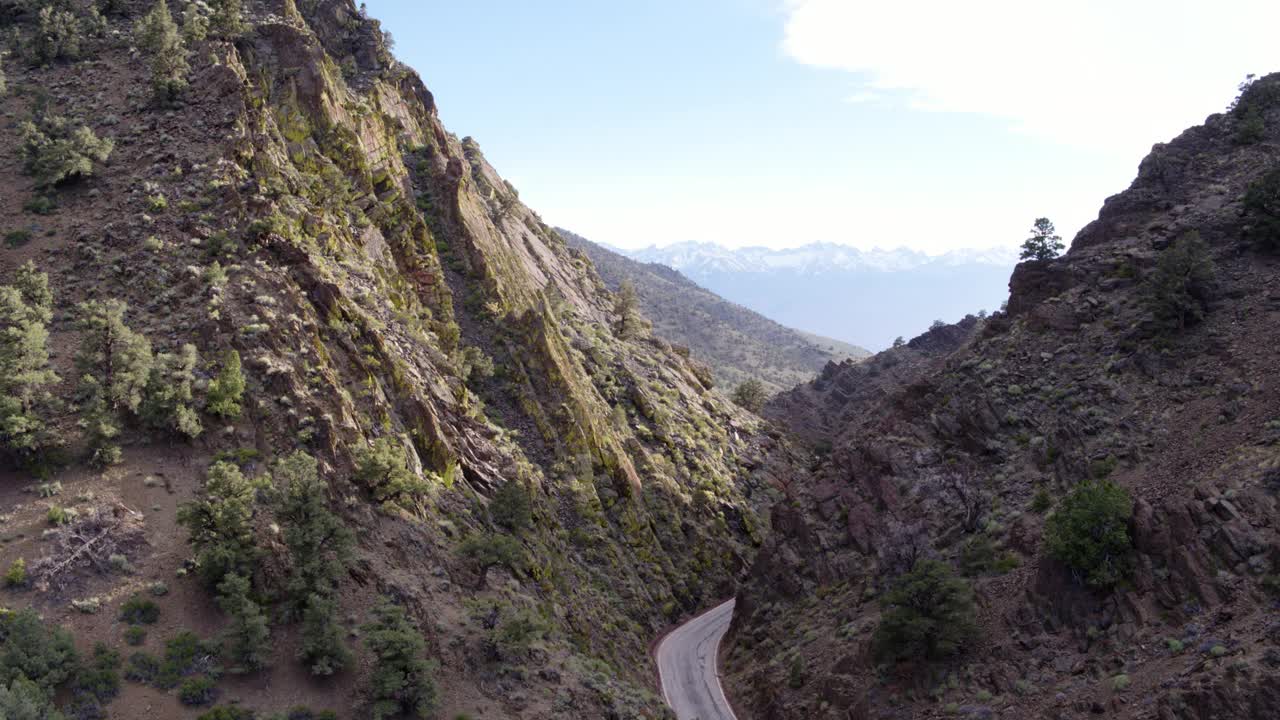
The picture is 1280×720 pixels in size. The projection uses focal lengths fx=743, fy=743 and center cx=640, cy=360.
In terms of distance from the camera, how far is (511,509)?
3809cm

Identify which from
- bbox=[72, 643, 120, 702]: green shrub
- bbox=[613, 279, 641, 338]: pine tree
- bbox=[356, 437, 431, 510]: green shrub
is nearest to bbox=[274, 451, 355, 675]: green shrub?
bbox=[356, 437, 431, 510]: green shrub

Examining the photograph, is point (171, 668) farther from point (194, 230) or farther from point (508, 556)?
point (194, 230)

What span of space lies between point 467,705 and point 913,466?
23368 millimetres

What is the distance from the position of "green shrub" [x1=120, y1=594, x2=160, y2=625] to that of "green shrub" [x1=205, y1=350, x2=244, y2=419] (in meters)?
8.09

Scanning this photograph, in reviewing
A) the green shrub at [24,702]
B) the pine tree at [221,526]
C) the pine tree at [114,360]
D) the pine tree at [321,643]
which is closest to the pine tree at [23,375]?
the pine tree at [114,360]

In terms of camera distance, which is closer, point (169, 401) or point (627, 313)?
point (169, 401)

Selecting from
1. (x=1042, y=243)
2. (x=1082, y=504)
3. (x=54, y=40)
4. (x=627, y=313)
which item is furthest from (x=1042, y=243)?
(x=54, y=40)

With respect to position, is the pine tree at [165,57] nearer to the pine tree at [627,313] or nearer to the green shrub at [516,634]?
the green shrub at [516,634]

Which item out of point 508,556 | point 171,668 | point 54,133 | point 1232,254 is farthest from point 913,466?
point 54,133

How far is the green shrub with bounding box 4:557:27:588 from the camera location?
2375 cm

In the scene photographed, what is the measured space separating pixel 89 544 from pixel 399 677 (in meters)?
11.6

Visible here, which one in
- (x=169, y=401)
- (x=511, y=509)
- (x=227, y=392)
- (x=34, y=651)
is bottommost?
(x=34, y=651)

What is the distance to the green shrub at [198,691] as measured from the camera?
2275cm

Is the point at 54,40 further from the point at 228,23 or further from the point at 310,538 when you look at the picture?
the point at 310,538
